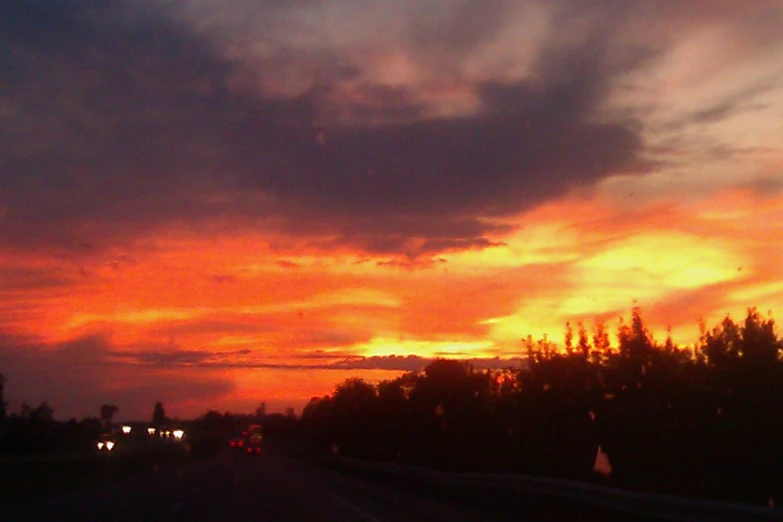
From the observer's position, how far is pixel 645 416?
3597 cm

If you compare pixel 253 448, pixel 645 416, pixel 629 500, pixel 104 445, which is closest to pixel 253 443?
pixel 253 448

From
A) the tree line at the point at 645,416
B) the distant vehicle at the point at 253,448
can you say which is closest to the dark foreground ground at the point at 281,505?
the tree line at the point at 645,416

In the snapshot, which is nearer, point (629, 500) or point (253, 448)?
point (629, 500)

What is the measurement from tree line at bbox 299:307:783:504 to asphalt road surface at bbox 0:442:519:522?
24.6ft

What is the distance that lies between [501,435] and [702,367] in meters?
15.9

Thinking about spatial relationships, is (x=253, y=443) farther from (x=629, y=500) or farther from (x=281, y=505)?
(x=629, y=500)

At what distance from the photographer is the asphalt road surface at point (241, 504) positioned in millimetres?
25453

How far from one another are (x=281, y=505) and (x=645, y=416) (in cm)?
1355

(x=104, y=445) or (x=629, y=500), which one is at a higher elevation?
(x=104, y=445)

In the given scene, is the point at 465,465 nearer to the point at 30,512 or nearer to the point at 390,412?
the point at 30,512

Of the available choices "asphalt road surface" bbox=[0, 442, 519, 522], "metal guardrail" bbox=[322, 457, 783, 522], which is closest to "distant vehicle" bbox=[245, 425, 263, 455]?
"asphalt road surface" bbox=[0, 442, 519, 522]

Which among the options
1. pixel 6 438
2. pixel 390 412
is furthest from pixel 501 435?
pixel 6 438

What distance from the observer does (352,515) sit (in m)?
26.3

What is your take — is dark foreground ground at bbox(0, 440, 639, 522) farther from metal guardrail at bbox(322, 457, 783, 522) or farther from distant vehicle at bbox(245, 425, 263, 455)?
distant vehicle at bbox(245, 425, 263, 455)
